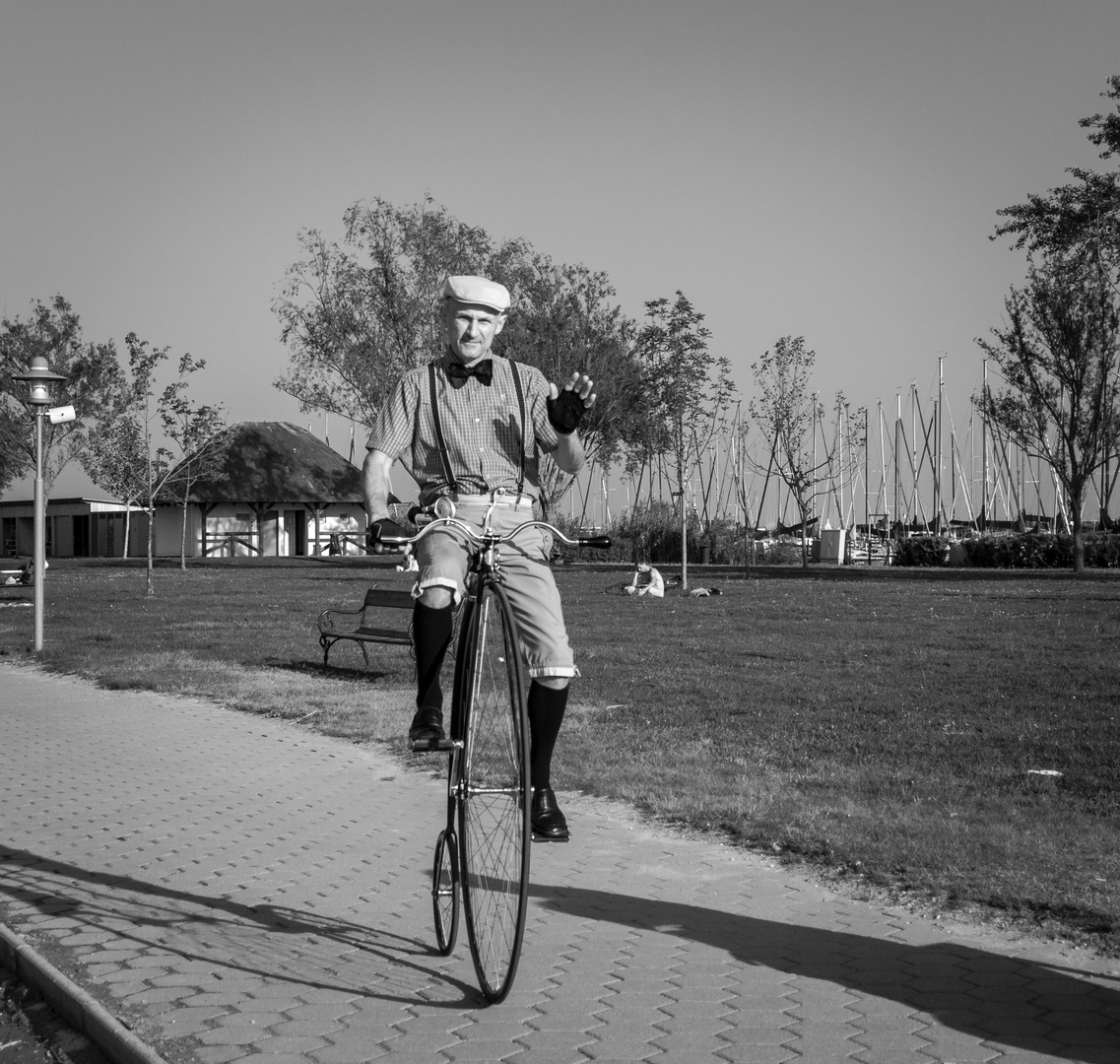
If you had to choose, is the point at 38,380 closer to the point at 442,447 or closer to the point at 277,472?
the point at 442,447

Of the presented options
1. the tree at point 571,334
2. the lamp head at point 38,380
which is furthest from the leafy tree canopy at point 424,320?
the lamp head at point 38,380

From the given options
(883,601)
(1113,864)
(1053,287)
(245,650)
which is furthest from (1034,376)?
(1113,864)

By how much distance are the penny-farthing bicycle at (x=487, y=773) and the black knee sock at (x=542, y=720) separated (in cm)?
17

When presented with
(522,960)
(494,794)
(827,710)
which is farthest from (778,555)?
(494,794)

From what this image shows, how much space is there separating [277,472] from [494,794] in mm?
72186

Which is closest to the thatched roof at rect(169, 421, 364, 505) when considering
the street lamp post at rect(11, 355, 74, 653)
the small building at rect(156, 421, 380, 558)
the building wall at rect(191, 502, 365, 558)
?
the small building at rect(156, 421, 380, 558)

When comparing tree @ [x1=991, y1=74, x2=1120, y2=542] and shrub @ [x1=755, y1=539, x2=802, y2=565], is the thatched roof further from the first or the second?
tree @ [x1=991, y1=74, x2=1120, y2=542]

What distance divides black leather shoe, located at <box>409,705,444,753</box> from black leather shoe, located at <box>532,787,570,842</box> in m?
0.36

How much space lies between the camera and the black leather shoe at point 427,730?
14.6 feet

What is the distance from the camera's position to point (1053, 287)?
37719 millimetres

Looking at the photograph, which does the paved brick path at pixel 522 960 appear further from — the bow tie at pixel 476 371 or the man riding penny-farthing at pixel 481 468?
the bow tie at pixel 476 371

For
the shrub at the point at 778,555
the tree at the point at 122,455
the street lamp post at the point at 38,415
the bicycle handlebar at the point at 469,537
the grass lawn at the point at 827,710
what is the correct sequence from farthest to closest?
the shrub at the point at 778,555, the tree at the point at 122,455, the street lamp post at the point at 38,415, the grass lawn at the point at 827,710, the bicycle handlebar at the point at 469,537

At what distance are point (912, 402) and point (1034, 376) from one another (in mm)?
23035

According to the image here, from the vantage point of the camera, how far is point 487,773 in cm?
441
